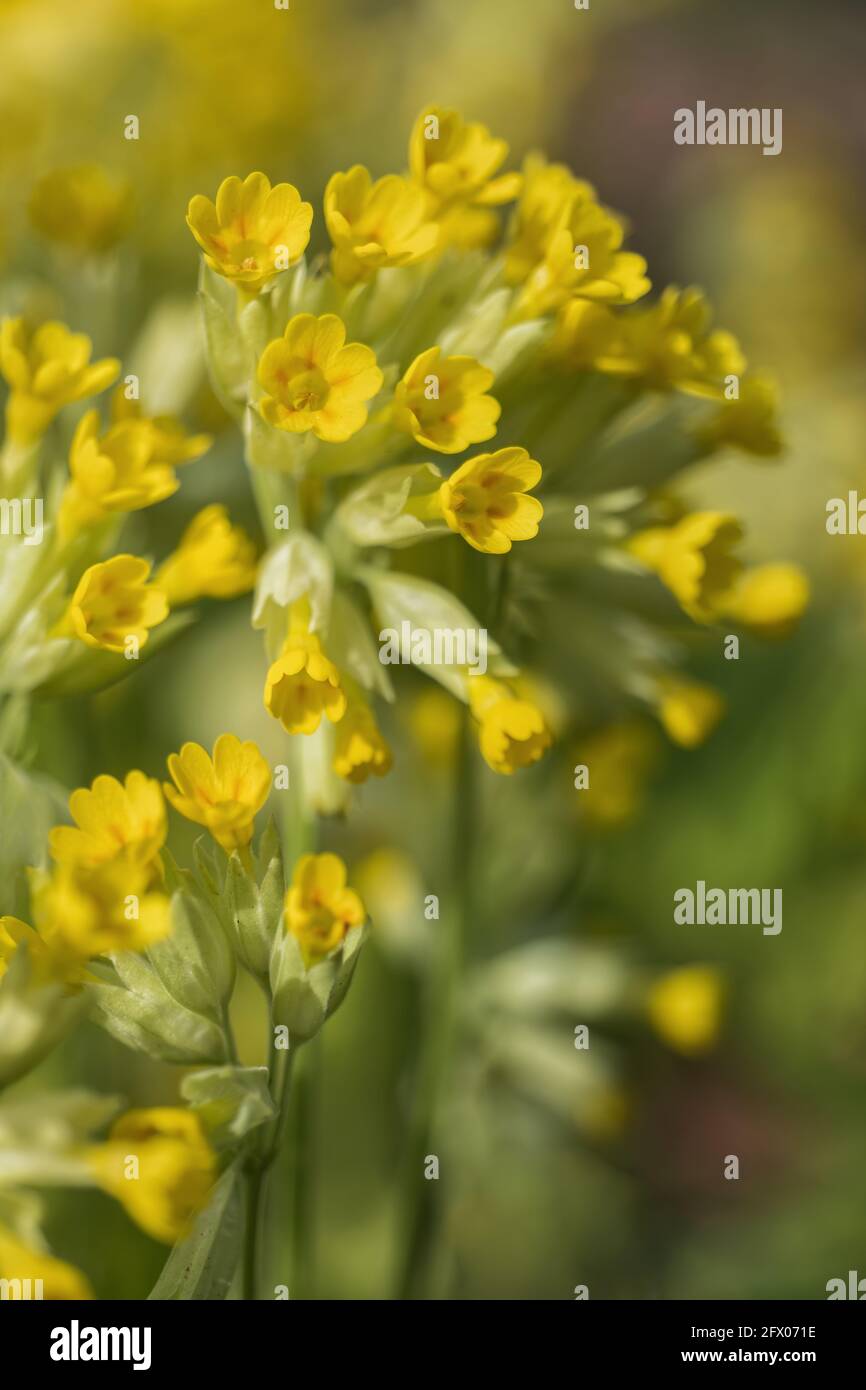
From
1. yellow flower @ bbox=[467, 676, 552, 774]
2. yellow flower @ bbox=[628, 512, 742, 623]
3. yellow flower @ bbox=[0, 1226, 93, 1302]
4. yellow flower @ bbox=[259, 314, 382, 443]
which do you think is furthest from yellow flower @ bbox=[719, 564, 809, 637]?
yellow flower @ bbox=[0, 1226, 93, 1302]

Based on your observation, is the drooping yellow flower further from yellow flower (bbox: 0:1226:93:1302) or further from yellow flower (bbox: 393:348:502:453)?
yellow flower (bbox: 0:1226:93:1302)

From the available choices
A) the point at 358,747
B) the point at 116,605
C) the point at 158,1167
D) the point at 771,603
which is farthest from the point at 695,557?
the point at 158,1167

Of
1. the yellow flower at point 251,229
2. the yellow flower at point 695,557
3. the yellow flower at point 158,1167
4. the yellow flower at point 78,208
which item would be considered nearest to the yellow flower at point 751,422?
the yellow flower at point 695,557

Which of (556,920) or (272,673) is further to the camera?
(556,920)

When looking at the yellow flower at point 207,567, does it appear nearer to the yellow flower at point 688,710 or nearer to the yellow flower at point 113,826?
the yellow flower at point 113,826

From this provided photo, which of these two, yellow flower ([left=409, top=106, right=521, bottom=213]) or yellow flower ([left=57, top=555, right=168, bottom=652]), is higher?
yellow flower ([left=409, top=106, right=521, bottom=213])

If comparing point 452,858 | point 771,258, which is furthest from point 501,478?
point 771,258
